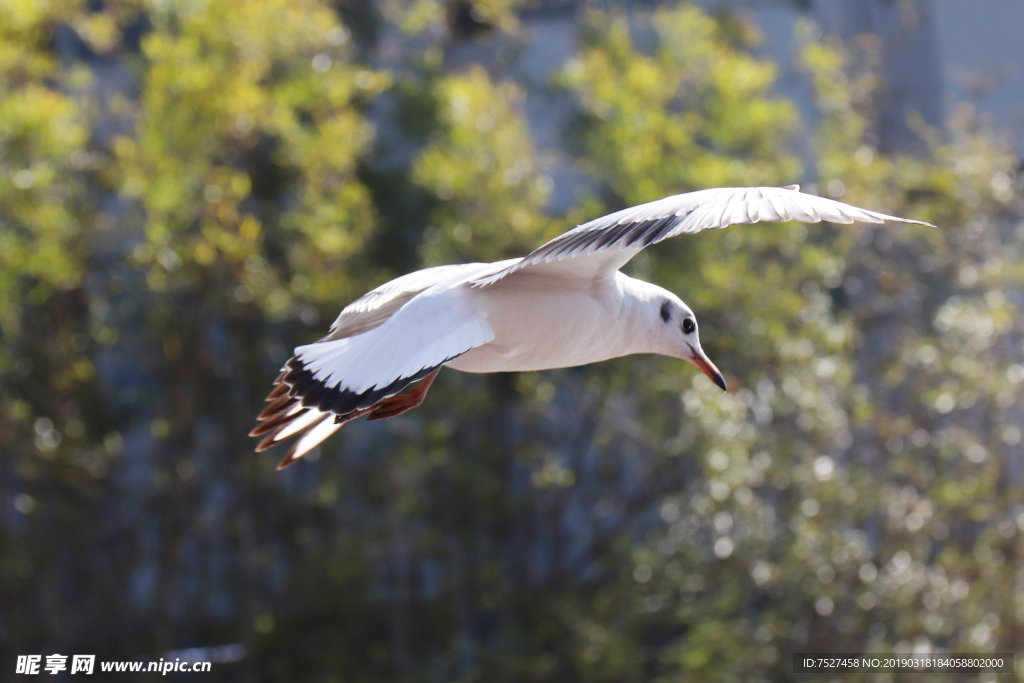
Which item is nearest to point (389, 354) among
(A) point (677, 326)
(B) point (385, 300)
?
(B) point (385, 300)

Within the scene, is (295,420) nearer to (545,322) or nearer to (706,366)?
(545,322)

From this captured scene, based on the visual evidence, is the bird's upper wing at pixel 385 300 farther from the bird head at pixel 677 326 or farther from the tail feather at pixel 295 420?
the bird head at pixel 677 326

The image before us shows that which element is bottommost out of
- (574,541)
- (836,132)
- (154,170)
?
(574,541)

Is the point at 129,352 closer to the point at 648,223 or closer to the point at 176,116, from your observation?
the point at 176,116

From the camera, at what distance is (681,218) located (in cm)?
131

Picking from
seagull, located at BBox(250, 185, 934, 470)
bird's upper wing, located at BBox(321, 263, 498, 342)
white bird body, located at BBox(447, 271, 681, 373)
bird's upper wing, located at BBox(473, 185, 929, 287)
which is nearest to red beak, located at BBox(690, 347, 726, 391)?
seagull, located at BBox(250, 185, 934, 470)

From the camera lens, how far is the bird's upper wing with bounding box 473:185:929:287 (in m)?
1.21

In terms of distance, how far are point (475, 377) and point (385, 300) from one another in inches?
131

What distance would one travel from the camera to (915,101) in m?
6.20

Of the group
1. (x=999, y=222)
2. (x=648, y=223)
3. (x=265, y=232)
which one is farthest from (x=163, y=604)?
(x=999, y=222)

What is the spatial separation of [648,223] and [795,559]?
303cm

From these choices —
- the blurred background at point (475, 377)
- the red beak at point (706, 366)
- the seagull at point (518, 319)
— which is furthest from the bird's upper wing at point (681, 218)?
the blurred background at point (475, 377)

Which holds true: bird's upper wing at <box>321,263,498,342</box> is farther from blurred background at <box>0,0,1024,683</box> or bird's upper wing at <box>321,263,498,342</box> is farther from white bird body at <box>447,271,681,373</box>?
blurred background at <box>0,0,1024,683</box>

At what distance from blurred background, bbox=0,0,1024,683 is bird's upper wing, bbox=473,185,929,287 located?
2.68 m
